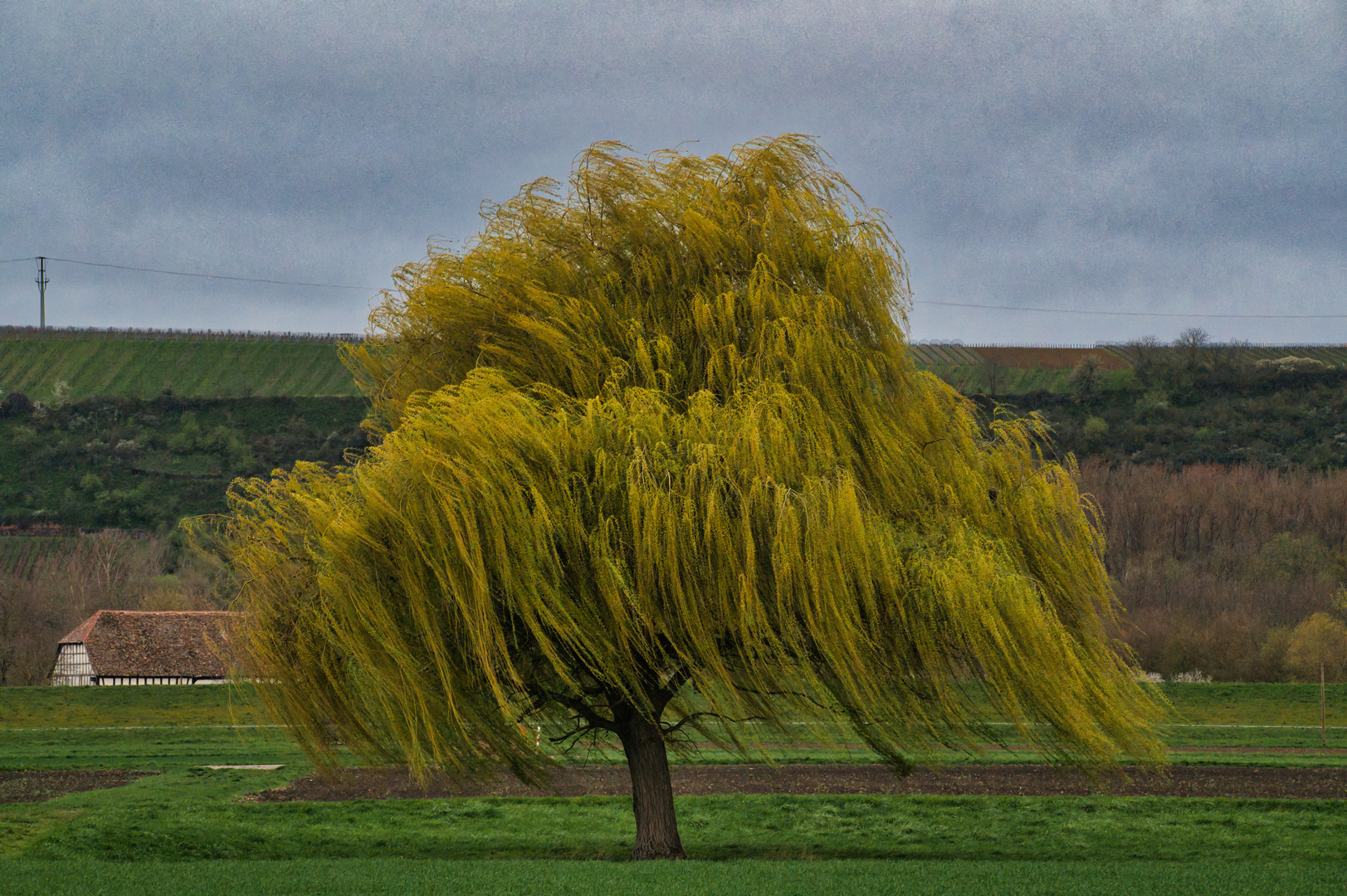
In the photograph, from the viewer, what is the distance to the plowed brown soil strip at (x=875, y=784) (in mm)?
19062

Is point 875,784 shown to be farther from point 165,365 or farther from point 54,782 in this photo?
point 165,365

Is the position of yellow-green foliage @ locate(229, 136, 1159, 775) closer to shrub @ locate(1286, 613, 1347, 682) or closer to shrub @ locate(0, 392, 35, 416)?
shrub @ locate(1286, 613, 1347, 682)

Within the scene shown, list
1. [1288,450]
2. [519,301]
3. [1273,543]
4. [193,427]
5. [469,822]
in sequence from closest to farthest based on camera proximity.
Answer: [519,301]
[469,822]
[1273,543]
[1288,450]
[193,427]

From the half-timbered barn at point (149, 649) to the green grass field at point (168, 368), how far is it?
66.9 metres

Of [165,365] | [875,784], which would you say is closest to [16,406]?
[165,365]

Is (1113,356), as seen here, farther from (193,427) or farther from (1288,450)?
(193,427)

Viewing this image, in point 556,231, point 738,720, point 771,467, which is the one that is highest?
point 556,231

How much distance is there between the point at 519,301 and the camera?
1238 centimetres

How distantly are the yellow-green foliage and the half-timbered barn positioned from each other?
126ft

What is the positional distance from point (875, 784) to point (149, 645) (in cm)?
3848

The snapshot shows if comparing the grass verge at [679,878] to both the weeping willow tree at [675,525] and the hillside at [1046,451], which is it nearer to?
the weeping willow tree at [675,525]

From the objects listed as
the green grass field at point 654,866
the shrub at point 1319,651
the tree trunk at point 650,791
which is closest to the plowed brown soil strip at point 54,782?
the green grass field at point 654,866

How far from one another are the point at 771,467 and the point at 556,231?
4.30 metres

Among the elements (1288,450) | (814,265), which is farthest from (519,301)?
(1288,450)
